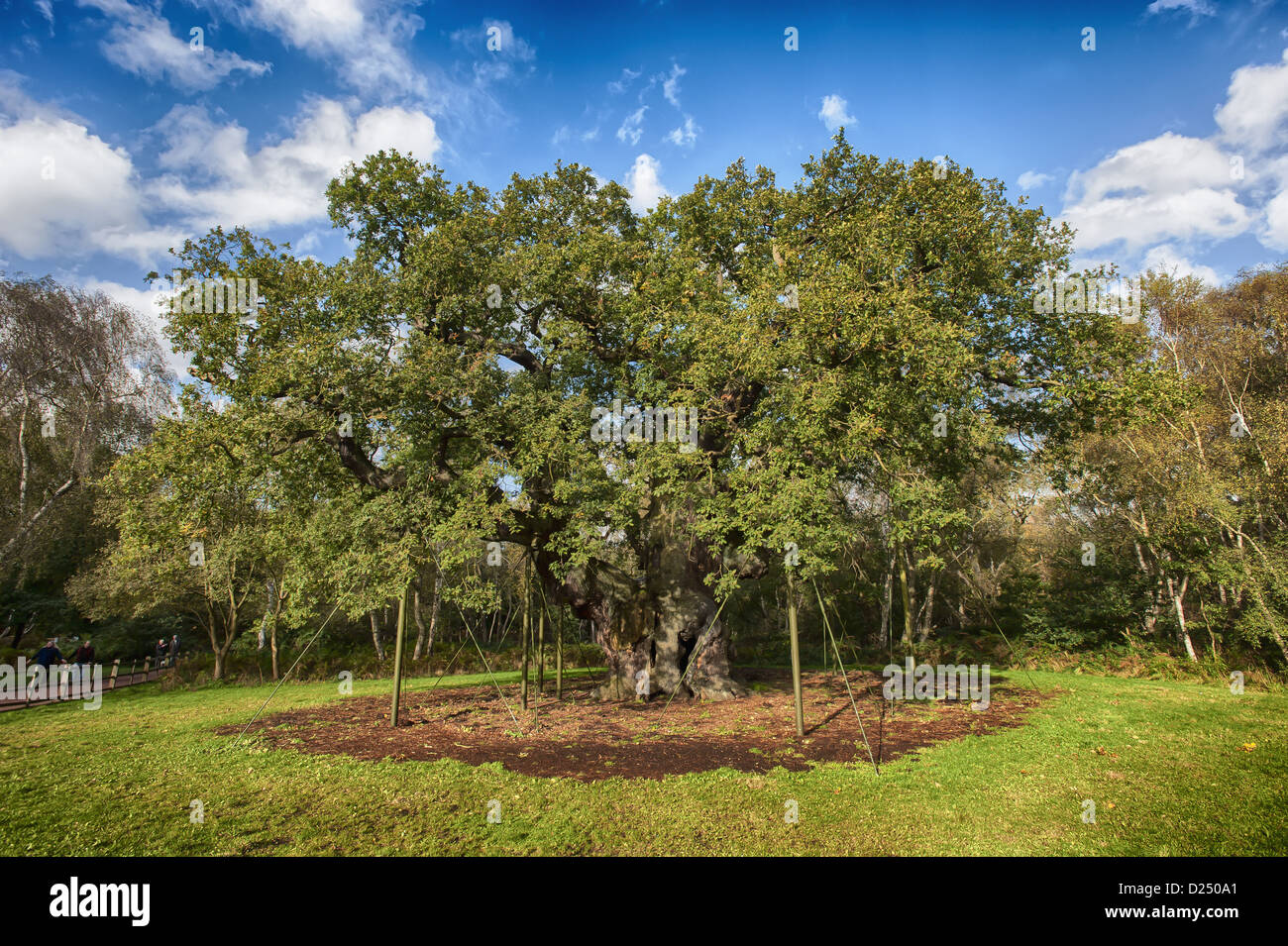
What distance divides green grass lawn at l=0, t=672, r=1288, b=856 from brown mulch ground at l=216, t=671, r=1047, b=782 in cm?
65

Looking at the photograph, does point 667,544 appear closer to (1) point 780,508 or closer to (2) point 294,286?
(1) point 780,508

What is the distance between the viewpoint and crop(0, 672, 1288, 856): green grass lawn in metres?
5.25

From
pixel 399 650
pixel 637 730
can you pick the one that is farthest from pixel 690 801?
pixel 399 650

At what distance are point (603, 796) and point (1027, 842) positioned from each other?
4208mm

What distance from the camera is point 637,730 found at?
10.9 meters

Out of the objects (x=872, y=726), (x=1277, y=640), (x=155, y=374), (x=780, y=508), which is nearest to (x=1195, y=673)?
(x=1277, y=640)

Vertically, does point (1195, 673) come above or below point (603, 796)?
below

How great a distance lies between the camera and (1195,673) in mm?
15727

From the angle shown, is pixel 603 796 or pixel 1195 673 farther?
pixel 1195 673

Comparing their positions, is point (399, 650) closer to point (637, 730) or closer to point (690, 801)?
point (637, 730)

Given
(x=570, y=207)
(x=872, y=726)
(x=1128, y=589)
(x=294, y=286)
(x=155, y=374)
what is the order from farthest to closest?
1. (x=155, y=374)
2. (x=1128, y=589)
3. (x=570, y=207)
4. (x=294, y=286)
5. (x=872, y=726)

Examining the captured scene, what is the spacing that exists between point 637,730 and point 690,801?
463 cm

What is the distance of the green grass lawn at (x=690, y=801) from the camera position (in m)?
5.25

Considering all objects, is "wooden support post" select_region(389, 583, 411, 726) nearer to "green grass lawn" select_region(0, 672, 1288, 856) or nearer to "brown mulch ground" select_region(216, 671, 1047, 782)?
"brown mulch ground" select_region(216, 671, 1047, 782)
